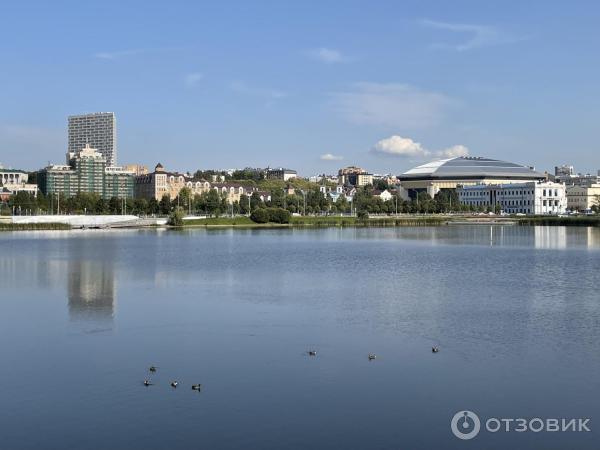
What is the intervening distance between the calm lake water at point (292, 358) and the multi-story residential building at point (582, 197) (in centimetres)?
9210

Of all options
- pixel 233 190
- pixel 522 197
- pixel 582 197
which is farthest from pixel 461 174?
pixel 233 190

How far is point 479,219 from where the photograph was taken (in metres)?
85.7

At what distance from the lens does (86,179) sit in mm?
103562

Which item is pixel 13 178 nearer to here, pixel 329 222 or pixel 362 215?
pixel 362 215

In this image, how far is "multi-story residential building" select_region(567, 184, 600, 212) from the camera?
11156 cm

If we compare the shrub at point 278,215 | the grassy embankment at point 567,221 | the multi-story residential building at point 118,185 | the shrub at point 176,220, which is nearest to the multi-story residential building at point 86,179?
the multi-story residential building at point 118,185

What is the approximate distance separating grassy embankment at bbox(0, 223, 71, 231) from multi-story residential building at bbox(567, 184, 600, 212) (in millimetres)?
74309

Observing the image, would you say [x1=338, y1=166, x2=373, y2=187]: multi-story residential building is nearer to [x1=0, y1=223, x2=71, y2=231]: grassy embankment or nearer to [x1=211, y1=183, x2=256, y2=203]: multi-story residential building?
[x1=211, y1=183, x2=256, y2=203]: multi-story residential building

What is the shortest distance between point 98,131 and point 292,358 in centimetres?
17240

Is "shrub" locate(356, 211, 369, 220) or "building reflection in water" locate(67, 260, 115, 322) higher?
"shrub" locate(356, 211, 369, 220)

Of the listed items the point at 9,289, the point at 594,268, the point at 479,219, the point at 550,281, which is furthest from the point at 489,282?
the point at 479,219

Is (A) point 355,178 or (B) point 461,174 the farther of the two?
(A) point 355,178

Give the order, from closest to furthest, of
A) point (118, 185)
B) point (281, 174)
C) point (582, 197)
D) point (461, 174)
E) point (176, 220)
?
point (176, 220) → point (118, 185) → point (582, 197) → point (461, 174) → point (281, 174)

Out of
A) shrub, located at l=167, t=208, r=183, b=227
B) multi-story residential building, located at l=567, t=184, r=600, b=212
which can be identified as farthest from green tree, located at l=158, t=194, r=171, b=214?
multi-story residential building, located at l=567, t=184, r=600, b=212
